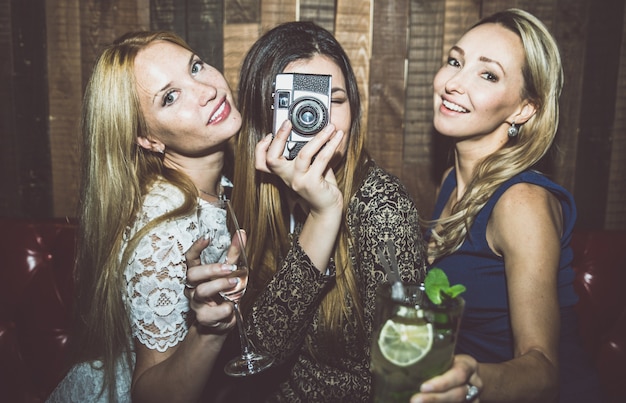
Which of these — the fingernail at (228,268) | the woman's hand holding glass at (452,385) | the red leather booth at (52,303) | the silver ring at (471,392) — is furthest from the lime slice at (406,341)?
the red leather booth at (52,303)

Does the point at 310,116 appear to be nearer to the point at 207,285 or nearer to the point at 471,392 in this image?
the point at 207,285

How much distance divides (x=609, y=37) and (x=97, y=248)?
2.67 m

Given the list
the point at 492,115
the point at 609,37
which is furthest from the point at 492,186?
the point at 609,37

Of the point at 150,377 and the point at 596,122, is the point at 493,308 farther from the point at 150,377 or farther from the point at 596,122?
the point at 596,122

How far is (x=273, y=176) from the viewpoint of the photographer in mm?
1927

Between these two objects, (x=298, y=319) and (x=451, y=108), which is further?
(x=451, y=108)

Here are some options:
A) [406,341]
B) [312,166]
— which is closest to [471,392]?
[406,341]

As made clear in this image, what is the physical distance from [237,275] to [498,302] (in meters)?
0.97

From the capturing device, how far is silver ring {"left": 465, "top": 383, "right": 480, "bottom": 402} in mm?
1059

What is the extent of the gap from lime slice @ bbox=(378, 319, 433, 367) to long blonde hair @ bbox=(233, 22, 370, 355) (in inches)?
28.5

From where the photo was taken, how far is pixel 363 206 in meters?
1.66

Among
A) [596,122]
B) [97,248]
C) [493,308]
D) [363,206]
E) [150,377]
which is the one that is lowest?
[150,377]

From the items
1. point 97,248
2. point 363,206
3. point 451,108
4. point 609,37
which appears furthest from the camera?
point 609,37

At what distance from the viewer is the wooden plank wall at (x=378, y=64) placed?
2.56m
